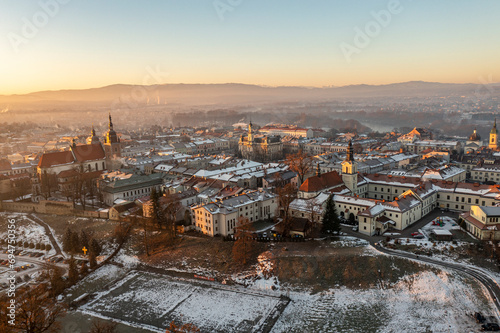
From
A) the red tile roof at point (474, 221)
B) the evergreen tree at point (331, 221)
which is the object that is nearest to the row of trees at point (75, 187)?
the evergreen tree at point (331, 221)

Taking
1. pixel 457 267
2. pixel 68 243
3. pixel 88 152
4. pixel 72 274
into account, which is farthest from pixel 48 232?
pixel 457 267

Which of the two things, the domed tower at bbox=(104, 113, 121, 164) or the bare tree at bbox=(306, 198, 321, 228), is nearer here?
the bare tree at bbox=(306, 198, 321, 228)

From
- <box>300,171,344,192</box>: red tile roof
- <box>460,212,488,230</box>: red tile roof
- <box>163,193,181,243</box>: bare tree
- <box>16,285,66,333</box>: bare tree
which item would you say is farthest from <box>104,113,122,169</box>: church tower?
<box>460,212,488,230</box>: red tile roof

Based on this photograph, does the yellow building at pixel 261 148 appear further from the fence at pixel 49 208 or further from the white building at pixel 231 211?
the fence at pixel 49 208

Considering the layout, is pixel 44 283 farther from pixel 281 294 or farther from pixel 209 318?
Result: pixel 281 294

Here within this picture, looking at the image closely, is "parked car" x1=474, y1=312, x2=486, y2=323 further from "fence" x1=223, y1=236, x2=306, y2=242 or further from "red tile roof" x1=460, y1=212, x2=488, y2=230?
"fence" x1=223, y1=236, x2=306, y2=242

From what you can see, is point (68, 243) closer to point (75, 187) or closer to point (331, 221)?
point (75, 187)

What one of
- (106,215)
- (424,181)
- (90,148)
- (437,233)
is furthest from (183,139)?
(437,233)
